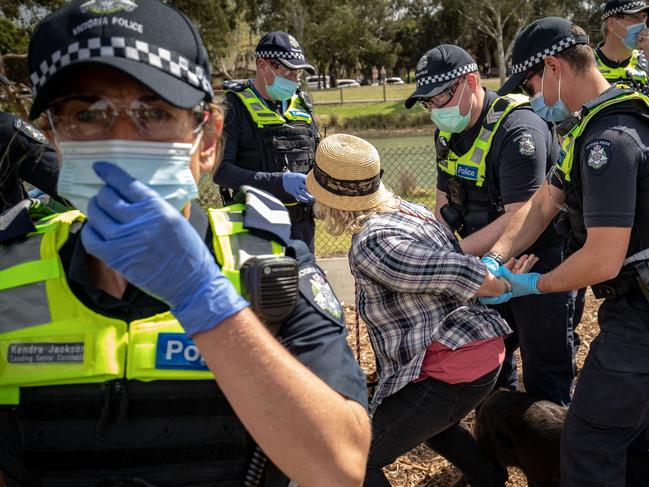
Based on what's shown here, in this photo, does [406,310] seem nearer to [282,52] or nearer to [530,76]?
[530,76]

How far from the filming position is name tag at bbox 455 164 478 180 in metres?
3.71

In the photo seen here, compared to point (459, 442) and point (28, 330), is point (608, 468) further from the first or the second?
point (28, 330)

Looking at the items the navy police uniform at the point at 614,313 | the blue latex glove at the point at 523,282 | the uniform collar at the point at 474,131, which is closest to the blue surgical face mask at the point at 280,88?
the uniform collar at the point at 474,131

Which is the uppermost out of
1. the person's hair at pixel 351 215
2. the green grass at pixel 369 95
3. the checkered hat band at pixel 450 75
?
the checkered hat band at pixel 450 75

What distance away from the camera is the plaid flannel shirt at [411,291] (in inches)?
99.7

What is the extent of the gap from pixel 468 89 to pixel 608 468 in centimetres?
201

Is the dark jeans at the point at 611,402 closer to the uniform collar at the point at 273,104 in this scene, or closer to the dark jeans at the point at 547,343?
the dark jeans at the point at 547,343

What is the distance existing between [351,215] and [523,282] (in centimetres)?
81

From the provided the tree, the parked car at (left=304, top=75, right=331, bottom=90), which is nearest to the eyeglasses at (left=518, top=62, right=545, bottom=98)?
the tree

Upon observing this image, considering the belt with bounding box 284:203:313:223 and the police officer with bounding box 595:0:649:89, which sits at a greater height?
the police officer with bounding box 595:0:649:89

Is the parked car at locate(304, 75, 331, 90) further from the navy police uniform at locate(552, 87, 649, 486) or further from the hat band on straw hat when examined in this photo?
the navy police uniform at locate(552, 87, 649, 486)

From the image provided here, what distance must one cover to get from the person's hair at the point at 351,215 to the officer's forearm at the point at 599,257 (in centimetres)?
70

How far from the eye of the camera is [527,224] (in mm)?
3174

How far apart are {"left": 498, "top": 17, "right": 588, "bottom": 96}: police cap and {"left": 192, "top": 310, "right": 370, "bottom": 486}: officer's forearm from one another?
219cm
